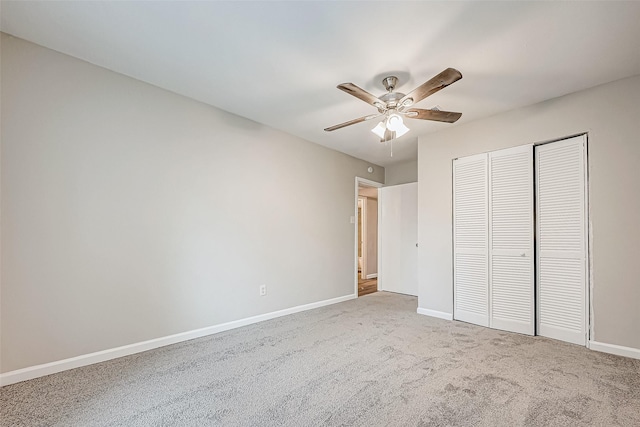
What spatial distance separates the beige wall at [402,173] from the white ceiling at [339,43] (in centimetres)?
243

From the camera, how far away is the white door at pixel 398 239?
205 inches

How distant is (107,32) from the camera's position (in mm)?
2072

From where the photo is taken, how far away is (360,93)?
7.34ft

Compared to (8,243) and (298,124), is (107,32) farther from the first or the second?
(298,124)

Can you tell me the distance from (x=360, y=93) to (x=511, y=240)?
2.42 metres

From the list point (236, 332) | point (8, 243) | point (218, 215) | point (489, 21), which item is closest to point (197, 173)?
point (218, 215)

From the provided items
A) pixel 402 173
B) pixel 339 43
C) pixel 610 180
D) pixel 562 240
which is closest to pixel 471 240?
pixel 562 240

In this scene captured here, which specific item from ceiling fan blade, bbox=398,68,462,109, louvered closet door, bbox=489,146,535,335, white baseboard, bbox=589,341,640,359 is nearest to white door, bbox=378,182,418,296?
louvered closet door, bbox=489,146,535,335

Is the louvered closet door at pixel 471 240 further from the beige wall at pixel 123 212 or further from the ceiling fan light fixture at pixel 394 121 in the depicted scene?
the beige wall at pixel 123 212

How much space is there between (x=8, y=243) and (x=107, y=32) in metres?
1.64

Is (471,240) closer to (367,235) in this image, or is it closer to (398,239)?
(398,239)

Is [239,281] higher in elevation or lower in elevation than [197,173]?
lower

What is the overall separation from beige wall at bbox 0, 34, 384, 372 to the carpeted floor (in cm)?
39

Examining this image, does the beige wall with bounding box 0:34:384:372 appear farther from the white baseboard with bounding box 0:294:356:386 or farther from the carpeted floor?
the carpeted floor
